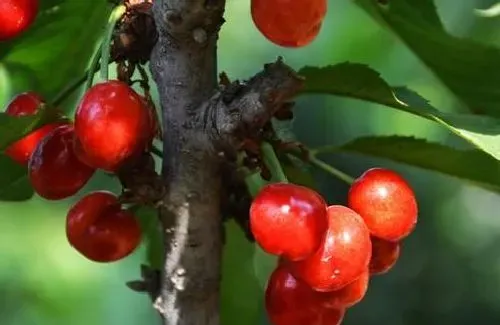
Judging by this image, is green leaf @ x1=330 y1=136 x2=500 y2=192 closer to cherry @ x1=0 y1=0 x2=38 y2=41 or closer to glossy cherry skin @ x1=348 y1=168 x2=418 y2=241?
glossy cherry skin @ x1=348 y1=168 x2=418 y2=241

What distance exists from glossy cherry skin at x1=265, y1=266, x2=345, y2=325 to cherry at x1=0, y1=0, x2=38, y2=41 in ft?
0.89

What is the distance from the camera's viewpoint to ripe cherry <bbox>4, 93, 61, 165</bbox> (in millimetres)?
782

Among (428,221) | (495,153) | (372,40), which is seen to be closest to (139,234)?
(495,153)

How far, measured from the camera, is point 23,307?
5.57ft

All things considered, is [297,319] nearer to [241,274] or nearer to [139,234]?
[139,234]

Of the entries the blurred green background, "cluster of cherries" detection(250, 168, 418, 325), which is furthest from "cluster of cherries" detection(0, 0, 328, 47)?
the blurred green background

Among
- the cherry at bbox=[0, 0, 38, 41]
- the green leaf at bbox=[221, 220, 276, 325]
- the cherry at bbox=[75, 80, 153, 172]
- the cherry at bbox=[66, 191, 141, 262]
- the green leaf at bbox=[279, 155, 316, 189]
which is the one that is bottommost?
the green leaf at bbox=[221, 220, 276, 325]

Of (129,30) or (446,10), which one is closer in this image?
(129,30)

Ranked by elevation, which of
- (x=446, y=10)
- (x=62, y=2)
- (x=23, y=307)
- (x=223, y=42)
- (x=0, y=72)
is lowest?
(x=23, y=307)

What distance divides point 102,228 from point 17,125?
10 cm

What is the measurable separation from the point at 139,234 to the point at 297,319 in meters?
0.16

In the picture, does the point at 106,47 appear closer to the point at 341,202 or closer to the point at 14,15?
the point at 14,15

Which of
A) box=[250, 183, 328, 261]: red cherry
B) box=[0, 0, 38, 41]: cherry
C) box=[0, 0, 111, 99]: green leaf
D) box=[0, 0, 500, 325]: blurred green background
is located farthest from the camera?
box=[0, 0, 500, 325]: blurred green background

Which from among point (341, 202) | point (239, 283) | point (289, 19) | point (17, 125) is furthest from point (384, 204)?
point (341, 202)
